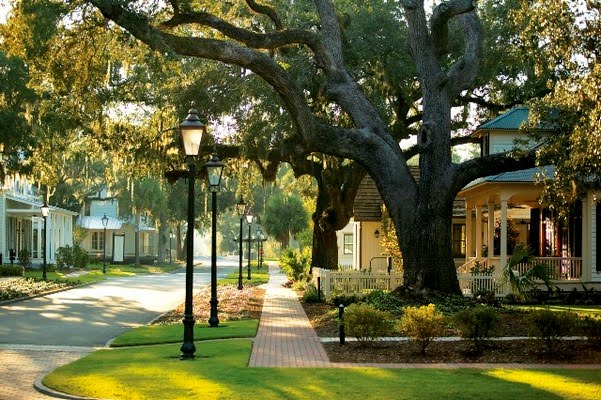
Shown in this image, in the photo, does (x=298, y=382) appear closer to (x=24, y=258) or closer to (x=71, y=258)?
(x=24, y=258)

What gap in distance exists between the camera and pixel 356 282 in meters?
27.5

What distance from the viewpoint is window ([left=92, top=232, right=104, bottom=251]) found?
8188cm

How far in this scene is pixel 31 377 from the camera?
13336 mm

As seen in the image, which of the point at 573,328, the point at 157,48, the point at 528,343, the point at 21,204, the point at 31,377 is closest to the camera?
the point at 31,377

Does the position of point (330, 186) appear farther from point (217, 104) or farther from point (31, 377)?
point (31, 377)

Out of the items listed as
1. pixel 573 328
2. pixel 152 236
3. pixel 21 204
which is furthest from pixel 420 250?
pixel 152 236

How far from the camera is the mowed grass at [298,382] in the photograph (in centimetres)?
1106

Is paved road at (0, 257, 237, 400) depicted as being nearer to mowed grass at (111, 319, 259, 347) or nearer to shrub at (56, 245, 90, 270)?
mowed grass at (111, 319, 259, 347)

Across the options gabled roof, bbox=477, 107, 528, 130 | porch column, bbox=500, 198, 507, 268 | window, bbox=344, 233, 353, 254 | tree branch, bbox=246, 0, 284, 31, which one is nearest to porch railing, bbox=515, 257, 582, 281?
porch column, bbox=500, 198, 507, 268

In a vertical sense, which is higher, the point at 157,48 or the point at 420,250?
the point at 157,48

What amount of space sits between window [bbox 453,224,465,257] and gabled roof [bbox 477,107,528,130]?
11.1 meters

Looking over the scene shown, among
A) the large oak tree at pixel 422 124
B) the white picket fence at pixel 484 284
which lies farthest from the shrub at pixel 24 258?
the large oak tree at pixel 422 124

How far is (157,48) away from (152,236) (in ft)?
267

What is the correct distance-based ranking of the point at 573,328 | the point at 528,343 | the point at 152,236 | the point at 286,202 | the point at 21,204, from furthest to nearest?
the point at 152,236 → the point at 286,202 → the point at 21,204 → the point at 528,343 → the point at 573,328
